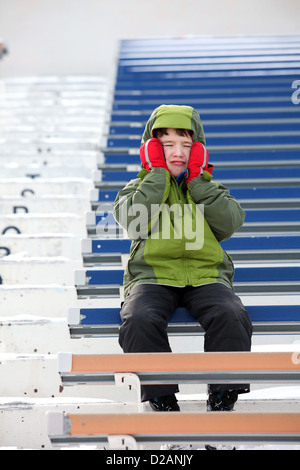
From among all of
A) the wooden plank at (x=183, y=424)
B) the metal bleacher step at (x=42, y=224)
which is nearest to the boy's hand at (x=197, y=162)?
the wooden plank at (x=183, y=424)

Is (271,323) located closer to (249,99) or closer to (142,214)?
(142,214)

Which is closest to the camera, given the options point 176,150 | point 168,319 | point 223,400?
point 223,400

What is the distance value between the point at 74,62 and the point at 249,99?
6.63 ft

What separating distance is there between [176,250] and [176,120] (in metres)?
0.42

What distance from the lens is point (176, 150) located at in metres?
1.80

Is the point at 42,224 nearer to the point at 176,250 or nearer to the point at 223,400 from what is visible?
the point at 176,250

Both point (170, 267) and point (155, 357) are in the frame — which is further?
point (170, 267)

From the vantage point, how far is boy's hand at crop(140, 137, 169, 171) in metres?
1.77

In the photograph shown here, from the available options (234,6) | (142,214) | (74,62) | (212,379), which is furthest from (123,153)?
(234,6)

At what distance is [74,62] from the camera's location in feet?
16.7

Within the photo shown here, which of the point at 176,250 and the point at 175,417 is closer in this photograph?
the point at 175,417

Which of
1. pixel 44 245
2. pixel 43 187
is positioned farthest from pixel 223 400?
pixel 43 187

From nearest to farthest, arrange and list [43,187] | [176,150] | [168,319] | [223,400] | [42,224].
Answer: [223,400] → [168,319] → [176,150] → [42,224] → [43,187]

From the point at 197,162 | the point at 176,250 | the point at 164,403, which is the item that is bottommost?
the point at 164,403
